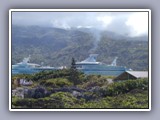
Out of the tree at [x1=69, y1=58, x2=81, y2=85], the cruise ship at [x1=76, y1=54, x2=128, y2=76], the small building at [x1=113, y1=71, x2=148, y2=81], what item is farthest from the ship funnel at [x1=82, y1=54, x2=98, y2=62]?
the small building at [x1=113, y1=71, x2=148, y2=81]

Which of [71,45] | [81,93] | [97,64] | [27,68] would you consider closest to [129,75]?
[97,64]

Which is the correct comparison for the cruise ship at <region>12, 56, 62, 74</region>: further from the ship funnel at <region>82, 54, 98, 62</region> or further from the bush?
the bush

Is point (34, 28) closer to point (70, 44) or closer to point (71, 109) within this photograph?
point (70, 44)

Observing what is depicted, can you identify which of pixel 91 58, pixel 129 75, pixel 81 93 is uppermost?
pixel 91 58

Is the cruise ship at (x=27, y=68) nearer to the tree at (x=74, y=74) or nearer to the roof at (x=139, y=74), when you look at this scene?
the tree at (x=74, y=74)

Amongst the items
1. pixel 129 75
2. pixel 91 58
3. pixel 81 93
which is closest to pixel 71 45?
pixel 91 58

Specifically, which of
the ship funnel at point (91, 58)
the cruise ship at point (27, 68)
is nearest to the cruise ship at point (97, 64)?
the ship funnel at point (91, 58)

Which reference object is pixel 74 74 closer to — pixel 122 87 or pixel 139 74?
pixel 122 87

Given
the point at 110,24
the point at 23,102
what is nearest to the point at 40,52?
the point at 23,102

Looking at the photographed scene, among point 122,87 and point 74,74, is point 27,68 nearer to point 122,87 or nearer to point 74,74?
point 74,74

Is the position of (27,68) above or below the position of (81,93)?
above
